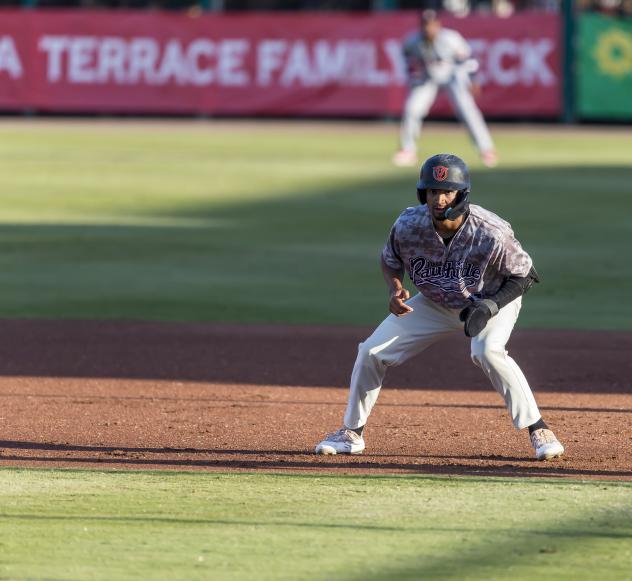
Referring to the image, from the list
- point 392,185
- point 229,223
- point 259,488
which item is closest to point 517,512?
point 259,488

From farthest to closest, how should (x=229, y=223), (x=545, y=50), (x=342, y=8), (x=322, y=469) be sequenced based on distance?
(x=342, y=8) → (x=545, y=50) → (x=229, y=223) → (x=322, y=469)

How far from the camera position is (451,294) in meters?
7.46

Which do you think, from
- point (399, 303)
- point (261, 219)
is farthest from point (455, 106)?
point (399, 303)

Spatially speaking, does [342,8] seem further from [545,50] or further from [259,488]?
[259,488]

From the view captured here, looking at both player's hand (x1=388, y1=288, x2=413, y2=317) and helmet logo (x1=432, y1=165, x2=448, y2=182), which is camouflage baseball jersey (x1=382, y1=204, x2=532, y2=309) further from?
helmet logo (x1=432, y1=165, x2=448, y2=182)

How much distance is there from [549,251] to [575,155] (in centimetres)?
992

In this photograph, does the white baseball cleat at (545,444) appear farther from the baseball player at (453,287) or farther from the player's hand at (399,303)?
the player's hand at (399,303)

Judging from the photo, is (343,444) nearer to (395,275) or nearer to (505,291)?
(395,275)

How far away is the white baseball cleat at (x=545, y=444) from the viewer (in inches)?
299

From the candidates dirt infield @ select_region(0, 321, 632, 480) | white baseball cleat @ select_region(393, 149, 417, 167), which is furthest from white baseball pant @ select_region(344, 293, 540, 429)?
white baseball cleat @ select_region(393, 149, 417, 167)

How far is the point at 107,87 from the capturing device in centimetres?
3206

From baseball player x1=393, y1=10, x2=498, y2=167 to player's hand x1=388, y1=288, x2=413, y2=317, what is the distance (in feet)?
53.1

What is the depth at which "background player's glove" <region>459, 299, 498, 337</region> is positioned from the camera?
7254mm

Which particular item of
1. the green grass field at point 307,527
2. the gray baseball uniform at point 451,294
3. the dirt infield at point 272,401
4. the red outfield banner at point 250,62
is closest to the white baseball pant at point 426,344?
the gray baseball uniform at point 451,294
